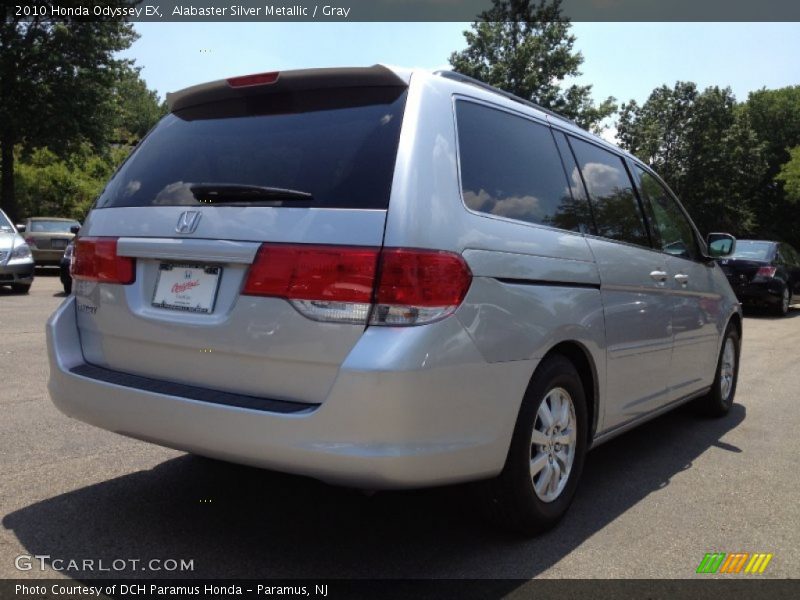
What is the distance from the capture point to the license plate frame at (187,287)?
2811 mm

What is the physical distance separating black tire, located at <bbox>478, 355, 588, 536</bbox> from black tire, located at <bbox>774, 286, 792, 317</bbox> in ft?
44.2

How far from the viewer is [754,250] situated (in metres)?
15.6

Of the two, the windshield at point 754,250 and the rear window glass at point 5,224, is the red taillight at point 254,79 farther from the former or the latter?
the windshield at point 754,250

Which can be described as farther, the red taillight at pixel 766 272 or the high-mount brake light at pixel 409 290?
the red taillight at pixel 766 272

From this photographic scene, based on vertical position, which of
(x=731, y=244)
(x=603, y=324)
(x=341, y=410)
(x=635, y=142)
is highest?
(x=635, y=142)

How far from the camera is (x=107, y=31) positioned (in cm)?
2977

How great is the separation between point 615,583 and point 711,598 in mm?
337

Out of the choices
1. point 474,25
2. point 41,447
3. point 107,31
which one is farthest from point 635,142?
point 41,447

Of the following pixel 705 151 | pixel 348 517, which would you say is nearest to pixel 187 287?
pixel 348 517

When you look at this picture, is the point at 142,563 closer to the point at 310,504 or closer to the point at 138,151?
the point at 310,504

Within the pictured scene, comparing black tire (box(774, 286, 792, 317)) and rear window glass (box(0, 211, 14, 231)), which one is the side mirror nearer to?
black tire (box(774, 286, 792, 317))

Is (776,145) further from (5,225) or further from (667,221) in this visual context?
(667,221)

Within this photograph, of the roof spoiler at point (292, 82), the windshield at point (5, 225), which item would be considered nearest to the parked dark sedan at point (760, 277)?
the roof spoiler at point (292, 82)

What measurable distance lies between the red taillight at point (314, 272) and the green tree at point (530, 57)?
37052mm
